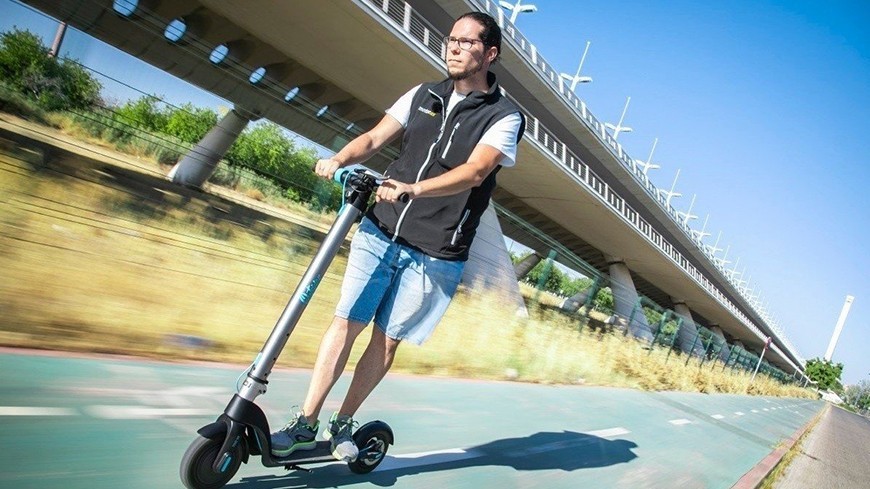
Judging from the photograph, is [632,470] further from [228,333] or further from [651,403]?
[651,403]

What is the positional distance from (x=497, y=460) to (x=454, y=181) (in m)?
2.28

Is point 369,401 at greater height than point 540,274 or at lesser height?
lesser

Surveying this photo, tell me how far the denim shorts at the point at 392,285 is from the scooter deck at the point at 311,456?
58cm

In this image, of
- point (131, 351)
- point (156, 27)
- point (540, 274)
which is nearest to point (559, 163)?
point (540, 274)

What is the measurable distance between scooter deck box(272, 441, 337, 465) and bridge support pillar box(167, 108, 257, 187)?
132 inches

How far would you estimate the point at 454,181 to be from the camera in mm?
2449

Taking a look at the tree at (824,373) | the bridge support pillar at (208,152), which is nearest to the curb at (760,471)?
the bridge support pillar at (208,152)

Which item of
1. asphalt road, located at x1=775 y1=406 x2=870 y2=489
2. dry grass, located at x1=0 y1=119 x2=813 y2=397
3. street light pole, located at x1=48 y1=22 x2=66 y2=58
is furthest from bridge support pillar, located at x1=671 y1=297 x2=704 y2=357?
street light pole, located at x1=48 y1=22 x2=66 y2=58

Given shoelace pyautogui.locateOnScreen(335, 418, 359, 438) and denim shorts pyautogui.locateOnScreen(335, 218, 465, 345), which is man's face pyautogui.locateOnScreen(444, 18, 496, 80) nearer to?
denim shorts pyautogui.locateOnScreen(335, 218, 465, 345)

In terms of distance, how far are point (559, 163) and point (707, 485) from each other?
2495 centimetres

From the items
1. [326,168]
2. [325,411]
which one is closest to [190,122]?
[325,411]

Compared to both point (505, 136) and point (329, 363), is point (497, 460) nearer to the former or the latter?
point (329, 363)

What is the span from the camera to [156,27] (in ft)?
20.2

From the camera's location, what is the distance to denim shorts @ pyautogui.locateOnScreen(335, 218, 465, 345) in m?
2.60
